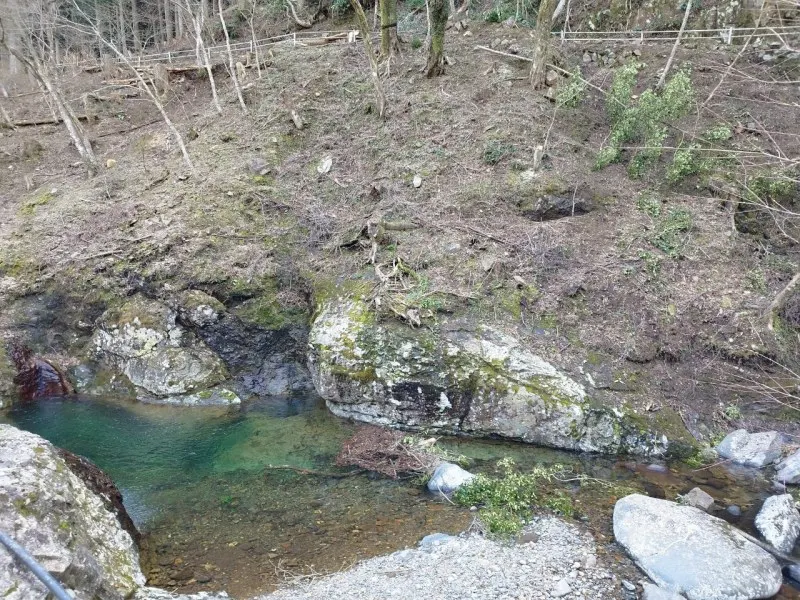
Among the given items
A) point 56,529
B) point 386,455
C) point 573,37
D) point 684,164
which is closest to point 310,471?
point 386,455

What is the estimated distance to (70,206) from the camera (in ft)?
49.1

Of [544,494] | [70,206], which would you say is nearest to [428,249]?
[544,494]

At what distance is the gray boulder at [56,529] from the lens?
4.72 metres

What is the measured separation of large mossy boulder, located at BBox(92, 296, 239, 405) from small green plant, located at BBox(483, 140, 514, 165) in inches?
362

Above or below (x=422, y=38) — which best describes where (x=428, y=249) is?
below

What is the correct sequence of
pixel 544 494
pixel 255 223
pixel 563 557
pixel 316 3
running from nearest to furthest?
pixel 563 557
pixel 544 494
pixel 255 223
pixel 316 3

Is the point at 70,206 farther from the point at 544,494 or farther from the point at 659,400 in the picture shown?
the point at 659,400

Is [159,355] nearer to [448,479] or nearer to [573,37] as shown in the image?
[448,479]

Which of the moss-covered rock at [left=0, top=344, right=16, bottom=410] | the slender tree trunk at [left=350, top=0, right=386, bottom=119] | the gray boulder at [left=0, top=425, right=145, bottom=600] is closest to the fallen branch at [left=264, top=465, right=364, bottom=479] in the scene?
the gray boulder at [left=0, top=425, right=145, bottom=600]

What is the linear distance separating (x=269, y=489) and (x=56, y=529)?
3388 mm

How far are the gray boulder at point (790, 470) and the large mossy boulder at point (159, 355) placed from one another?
34.6ft

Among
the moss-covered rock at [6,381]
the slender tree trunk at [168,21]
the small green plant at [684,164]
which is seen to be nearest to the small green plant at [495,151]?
the small green plant at [684,164]

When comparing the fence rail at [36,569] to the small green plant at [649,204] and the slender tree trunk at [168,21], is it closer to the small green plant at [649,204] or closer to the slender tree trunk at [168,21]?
the small green plant at [649,204]

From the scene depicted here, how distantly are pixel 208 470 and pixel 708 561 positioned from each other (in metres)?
7.70
